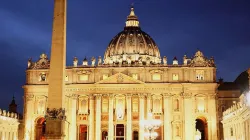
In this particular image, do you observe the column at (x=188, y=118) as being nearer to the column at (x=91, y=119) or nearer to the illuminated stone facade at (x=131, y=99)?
the illuminated stone facade at (x=131, y=99)

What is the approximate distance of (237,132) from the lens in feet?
186

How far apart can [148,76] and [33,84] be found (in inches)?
757

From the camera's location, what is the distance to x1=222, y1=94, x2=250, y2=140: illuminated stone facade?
48.6 m

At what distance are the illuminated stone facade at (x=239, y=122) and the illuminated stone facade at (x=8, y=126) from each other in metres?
29.7

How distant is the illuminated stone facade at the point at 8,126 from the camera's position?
62484 millimetres

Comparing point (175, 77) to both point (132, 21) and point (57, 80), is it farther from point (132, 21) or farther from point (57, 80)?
point (57, 80)

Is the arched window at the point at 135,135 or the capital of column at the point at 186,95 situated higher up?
the capital of column at the point at 186,95

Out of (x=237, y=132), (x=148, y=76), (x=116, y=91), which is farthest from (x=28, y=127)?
(x=237, y=132)

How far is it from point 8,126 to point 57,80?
41447mm

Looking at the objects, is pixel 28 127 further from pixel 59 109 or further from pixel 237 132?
pixel 59 109

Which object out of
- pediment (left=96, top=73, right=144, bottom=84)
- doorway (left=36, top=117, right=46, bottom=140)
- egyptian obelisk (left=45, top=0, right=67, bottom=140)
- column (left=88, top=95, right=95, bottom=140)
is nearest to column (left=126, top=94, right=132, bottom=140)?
pediment (left=96, top=73, right=144, bottom=84)

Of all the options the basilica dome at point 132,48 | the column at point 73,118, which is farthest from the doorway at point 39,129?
the basilica dome at point 132,48

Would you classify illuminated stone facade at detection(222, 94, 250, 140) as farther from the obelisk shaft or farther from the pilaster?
the obelisk shaft

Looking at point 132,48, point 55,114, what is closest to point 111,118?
point 132,48
